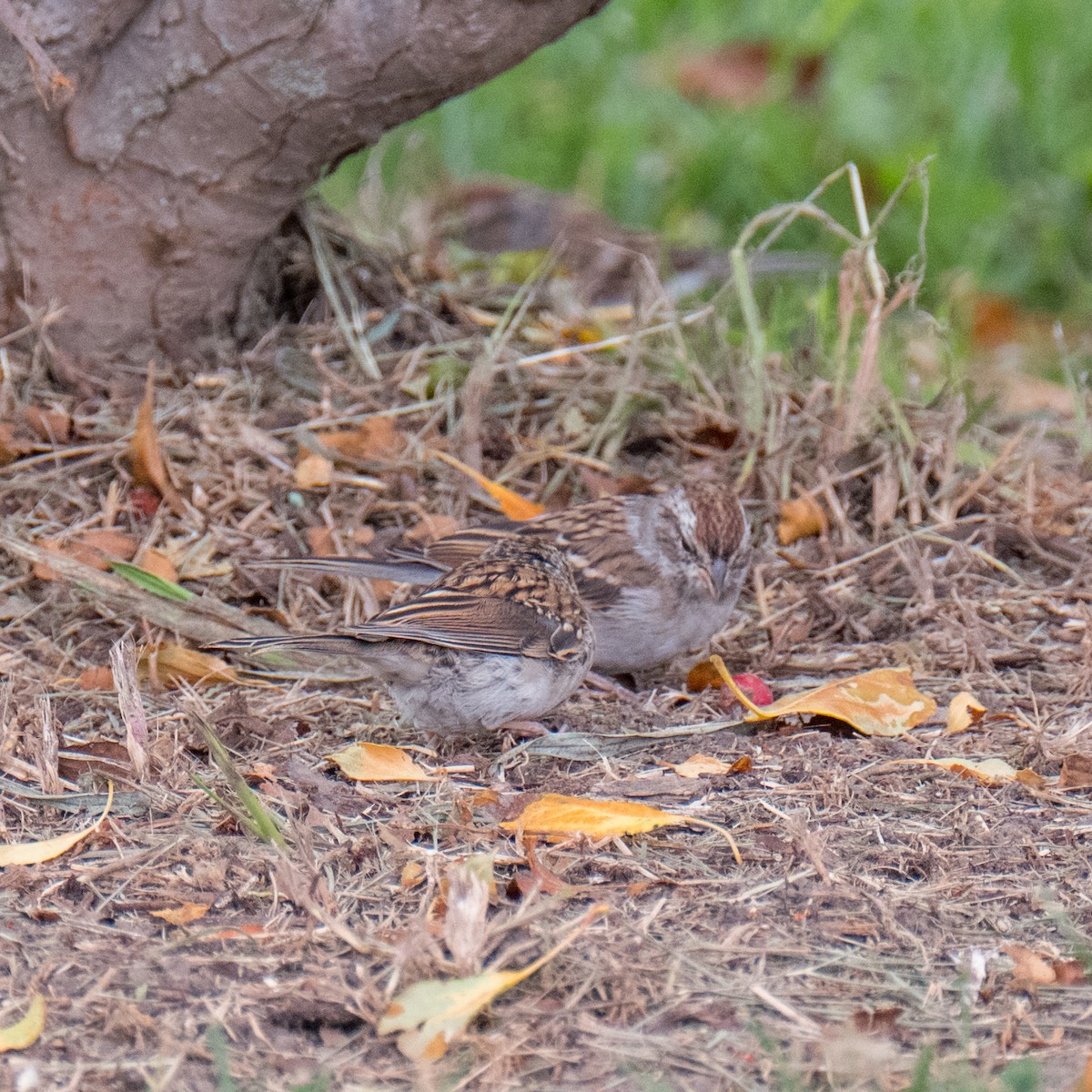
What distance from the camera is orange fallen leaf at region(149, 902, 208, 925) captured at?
3.03 meters

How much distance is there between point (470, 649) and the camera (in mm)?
4039

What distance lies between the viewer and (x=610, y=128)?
9.88 meters

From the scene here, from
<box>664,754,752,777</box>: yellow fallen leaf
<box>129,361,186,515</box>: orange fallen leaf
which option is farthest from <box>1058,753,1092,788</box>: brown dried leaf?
<box>129,361,186,515</box>: orange fallen leaf

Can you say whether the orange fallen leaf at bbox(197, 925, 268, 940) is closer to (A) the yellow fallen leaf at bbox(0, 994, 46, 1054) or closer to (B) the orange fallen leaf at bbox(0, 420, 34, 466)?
(A) the yellow fallen leaf at bbox(0, 994, 46, 1054)

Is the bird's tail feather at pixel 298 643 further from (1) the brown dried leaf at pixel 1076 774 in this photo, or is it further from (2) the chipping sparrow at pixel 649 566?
(1) the brown dried leaf at pixel 1076 774

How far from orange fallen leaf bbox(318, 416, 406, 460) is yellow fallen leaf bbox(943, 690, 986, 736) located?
7.04ft

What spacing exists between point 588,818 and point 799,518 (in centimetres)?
206

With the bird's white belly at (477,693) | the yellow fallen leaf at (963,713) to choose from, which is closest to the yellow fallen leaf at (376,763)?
the bird's white belly at (477,693)

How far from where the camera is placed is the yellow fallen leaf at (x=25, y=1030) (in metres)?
2.57

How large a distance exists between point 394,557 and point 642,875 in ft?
5.89

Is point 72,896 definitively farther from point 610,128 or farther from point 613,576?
point 610,128

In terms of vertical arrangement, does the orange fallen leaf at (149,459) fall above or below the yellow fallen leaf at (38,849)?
above

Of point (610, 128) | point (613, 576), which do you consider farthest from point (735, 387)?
point (610, 128)

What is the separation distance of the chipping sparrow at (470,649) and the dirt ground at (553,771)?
15 cm
